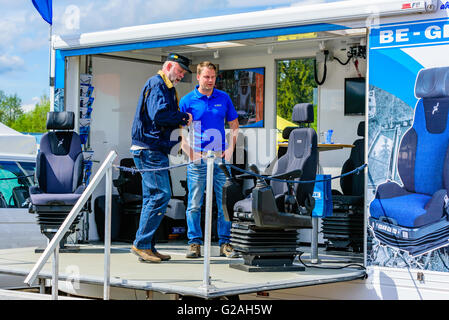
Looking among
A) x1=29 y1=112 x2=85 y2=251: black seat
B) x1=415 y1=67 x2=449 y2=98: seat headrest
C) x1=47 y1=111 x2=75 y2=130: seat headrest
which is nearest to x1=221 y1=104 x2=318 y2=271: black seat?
x1=415 y1=67 x2=449 y2=98: seat headrest

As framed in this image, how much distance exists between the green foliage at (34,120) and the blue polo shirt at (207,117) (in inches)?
1914

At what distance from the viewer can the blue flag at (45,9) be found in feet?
25.3

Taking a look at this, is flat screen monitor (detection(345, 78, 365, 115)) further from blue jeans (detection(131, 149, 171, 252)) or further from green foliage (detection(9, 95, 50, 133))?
green foliage (detection(9, 95, 50, 133))

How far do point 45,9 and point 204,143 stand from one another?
2884 mm

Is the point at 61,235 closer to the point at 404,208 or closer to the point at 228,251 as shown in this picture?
the point at 228,251

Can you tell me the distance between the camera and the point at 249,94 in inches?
348

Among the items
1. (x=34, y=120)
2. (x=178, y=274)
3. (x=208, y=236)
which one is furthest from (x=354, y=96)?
(x=34, y=120)

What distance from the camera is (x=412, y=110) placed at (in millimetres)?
5395

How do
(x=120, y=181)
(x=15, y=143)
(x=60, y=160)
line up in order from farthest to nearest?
1. (x=15, y=143)
2. (x=120, y=181)
3. (x=60, y=160)

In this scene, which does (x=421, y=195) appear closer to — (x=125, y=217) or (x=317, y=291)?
(x=317, y=291)

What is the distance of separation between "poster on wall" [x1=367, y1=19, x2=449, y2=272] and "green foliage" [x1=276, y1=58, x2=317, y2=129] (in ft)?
9.58

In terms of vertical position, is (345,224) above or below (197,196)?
below

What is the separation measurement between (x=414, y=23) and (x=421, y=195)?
1.39m

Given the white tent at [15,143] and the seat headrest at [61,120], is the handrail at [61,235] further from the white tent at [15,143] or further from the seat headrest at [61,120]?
the white tent at [15,143]
